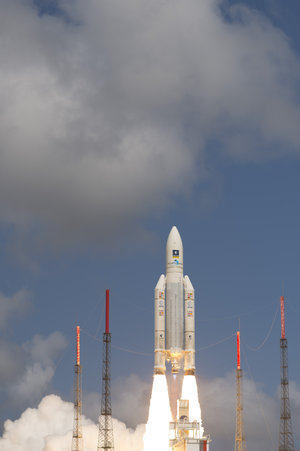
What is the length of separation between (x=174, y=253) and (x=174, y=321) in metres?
9.12

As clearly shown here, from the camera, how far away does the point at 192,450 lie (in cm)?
15288

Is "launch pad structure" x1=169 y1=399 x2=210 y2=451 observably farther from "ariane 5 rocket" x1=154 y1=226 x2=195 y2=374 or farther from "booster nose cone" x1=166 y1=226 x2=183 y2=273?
"booster nose cone" x1=166 y1=226 x2=183 y2=273

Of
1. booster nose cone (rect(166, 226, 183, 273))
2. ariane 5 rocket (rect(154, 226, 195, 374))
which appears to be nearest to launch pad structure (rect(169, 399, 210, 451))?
ariane 5 rocket (rect(154, 226, 195, 374))

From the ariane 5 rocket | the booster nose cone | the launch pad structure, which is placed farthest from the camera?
the booster nose cone

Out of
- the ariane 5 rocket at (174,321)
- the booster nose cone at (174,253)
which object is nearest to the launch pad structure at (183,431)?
the ariane 5 rocket at (174,321)

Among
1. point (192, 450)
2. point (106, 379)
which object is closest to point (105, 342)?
point (106, 379)

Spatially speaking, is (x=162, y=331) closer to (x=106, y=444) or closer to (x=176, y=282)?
(x=176, y=282)

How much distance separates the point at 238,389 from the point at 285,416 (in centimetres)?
1126

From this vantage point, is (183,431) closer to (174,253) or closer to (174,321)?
(174,321)

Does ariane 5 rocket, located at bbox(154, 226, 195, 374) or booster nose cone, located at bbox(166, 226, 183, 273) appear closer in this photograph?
ariane 5 rocket, located at bbox(154, 226, 195, 374)

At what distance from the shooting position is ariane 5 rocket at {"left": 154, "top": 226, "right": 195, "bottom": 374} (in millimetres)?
159375

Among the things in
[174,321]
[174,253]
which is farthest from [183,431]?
[174,253]

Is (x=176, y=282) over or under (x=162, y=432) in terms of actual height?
over

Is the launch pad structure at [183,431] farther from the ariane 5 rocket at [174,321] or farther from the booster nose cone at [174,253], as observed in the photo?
the booster nose cone at [174,253]
